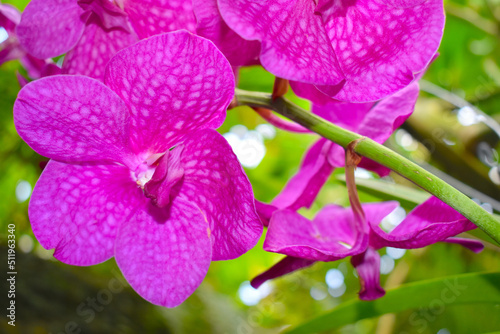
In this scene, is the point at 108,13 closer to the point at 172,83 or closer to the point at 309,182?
the point at 172,83

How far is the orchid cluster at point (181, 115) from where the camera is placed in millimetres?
343

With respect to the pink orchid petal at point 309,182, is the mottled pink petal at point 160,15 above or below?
above

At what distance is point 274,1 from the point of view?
1.12ft

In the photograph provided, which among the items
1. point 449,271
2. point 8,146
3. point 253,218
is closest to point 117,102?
point 253,218

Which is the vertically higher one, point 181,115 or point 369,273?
point 181,115

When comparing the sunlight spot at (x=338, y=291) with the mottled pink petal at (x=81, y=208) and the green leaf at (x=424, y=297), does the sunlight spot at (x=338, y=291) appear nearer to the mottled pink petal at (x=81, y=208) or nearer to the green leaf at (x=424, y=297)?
the green leaf at (x=424, y=297)

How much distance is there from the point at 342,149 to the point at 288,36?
6.6 inches

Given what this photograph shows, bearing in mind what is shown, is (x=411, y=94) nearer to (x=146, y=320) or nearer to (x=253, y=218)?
(x=253, y=218)

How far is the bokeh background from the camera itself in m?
1.00

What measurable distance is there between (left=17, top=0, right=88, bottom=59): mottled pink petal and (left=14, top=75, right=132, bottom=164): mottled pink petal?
11 centimetres

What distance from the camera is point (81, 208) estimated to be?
0.41 metres

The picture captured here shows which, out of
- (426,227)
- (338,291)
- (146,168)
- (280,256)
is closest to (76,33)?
(146,168)

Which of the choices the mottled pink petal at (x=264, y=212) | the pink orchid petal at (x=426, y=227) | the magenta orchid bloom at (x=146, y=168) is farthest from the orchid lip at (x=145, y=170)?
the pink orchid petal at (x=426, y=227)

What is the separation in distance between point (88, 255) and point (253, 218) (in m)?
0.16
